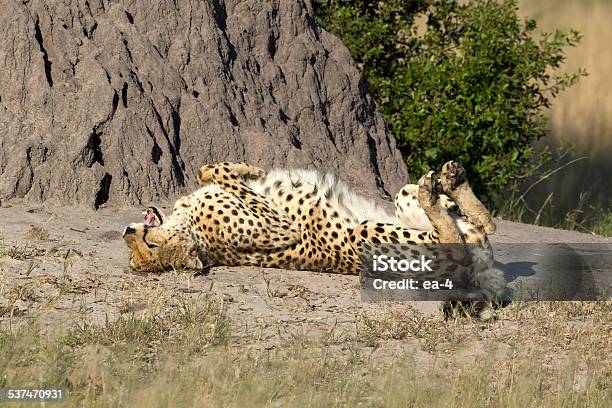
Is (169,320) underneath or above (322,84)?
underneath

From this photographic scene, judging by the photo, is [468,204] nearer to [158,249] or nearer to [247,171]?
[247,171]

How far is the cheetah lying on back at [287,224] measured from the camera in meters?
6.12

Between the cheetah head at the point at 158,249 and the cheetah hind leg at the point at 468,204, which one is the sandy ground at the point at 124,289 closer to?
the cheetah head at the point at 158,249

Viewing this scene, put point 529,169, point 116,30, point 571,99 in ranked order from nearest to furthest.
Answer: point 116,30 < point 529,169 < point 571,99

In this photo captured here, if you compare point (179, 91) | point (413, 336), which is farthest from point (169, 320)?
point (179, 91)

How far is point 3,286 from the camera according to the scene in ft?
18.4

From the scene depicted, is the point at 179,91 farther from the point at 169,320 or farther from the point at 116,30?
the point at 169,320

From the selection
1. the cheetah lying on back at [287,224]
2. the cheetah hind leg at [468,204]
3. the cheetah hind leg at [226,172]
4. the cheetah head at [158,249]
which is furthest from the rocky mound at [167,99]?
the cheetah hind leg at [468,204]

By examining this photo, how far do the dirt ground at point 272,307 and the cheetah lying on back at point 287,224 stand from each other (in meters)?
0.10

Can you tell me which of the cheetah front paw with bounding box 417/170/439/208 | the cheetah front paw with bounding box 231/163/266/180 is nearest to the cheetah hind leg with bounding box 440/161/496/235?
the cheetah front paw with bounding box 417/170/439/208

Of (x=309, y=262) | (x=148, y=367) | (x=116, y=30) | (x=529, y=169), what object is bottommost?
(x=148, y=367)

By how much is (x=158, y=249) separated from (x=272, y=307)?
31.0 inches

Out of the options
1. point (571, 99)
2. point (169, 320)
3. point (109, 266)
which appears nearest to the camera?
point (169, 320)

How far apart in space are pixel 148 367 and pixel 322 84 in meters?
4.50
